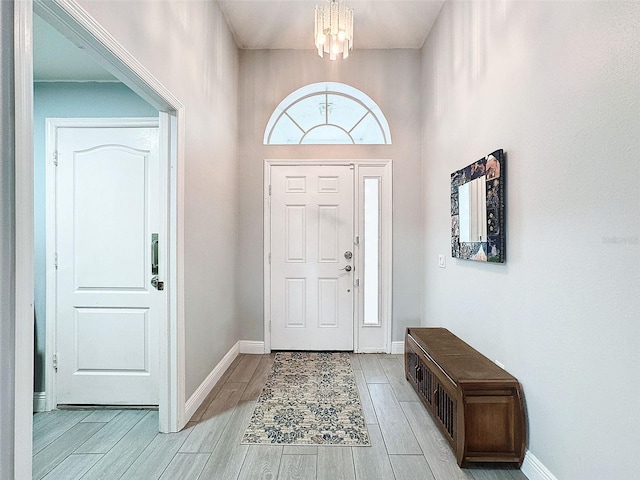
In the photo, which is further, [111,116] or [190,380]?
[111,116]

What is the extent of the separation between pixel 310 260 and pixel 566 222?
2.56 meters

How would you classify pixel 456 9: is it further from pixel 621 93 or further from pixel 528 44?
pixel 621 93

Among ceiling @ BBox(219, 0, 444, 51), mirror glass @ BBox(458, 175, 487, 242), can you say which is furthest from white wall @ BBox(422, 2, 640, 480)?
ceiling @ BBox(219, 0, 444, 51)

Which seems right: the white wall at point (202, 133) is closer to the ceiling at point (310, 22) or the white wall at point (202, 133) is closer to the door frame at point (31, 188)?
the door frame at point (31, 188)

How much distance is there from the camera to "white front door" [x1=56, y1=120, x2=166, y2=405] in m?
2.55

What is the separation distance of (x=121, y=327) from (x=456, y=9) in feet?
11.6

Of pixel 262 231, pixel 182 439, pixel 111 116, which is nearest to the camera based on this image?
pixel 182 439

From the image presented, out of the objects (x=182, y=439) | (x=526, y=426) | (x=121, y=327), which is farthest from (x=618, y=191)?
(x=121, y=327)

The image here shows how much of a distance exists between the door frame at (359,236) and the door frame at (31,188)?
1532 mm

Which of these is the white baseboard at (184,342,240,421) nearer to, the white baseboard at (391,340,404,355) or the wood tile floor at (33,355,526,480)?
the wood tile floor at (33,355,526,480)

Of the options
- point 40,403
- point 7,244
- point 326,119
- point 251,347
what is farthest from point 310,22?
point 40,403

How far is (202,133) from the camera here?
2.66 m

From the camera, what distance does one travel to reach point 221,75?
3.13 metres

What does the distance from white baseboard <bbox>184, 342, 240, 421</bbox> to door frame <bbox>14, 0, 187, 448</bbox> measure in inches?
4.0
